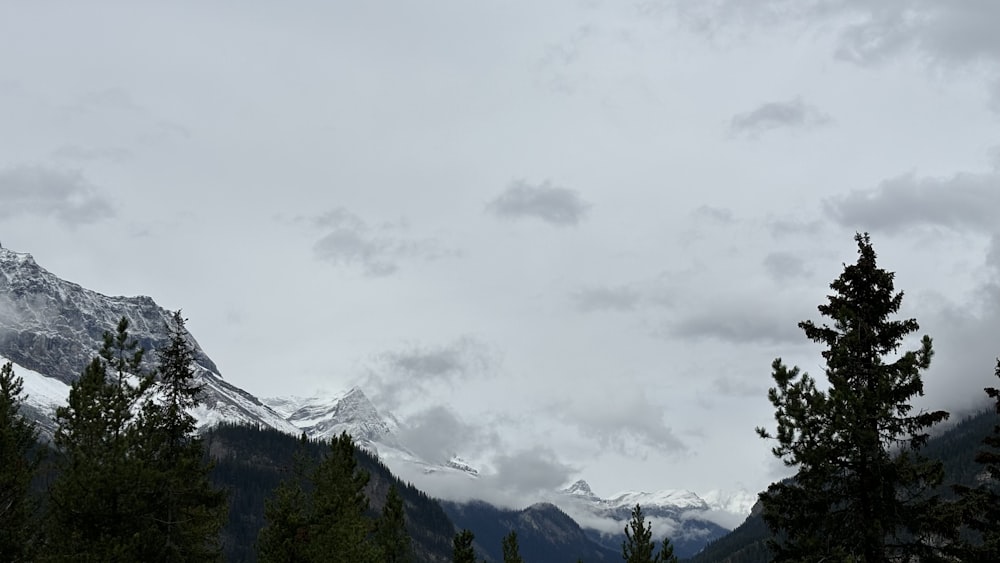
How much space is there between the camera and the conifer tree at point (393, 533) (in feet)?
195

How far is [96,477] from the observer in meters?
28.1

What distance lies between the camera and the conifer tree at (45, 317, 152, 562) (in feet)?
92.0

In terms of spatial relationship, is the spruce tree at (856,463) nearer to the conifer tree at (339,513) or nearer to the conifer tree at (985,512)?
the conifer tree at (985,512)

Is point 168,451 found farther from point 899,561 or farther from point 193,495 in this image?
point 899,561

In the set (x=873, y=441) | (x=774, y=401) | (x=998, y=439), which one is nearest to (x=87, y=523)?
(x=774, y=401)

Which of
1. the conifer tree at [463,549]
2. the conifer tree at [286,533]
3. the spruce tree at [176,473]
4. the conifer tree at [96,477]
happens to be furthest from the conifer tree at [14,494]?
the conifer tree at [463,549]

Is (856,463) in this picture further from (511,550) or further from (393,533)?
(511,550)

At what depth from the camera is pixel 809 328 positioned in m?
25.4

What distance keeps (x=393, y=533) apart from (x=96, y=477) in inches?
1371

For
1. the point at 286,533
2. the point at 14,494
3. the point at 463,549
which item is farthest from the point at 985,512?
the point at 463,549

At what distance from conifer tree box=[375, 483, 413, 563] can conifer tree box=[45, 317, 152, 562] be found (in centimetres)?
2962

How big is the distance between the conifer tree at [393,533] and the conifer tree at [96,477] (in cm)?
2962

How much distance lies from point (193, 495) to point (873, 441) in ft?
89.5

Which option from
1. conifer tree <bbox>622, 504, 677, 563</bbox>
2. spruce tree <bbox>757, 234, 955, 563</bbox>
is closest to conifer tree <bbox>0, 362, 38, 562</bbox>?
spruce tree <bbox>757, 234, 955, 563</bbox>
